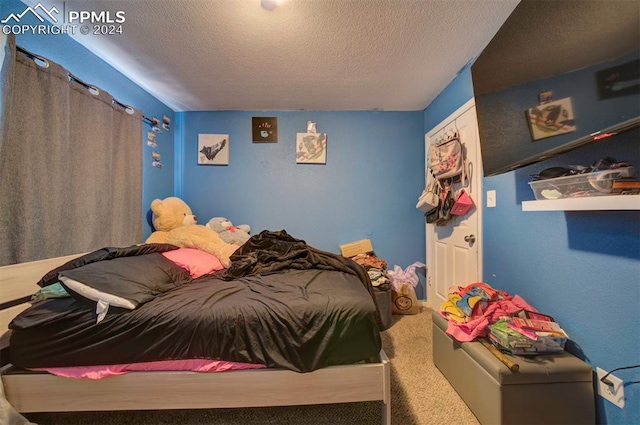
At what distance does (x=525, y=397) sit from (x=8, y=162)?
Result: 2848mm

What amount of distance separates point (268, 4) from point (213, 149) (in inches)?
74.4

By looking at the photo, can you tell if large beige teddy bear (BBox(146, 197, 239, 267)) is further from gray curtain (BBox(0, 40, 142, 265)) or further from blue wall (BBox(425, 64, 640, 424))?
blue wall (BBox(425, 64, 640, 424))

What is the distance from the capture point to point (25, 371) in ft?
3.70

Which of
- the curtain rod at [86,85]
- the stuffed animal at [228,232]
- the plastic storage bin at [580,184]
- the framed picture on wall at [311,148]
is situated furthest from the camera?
the framed picture on wall at [311,148]

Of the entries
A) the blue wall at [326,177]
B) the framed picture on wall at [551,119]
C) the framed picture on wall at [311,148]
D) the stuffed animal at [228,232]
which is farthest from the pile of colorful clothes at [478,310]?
the framed picture on wall at [311,148]

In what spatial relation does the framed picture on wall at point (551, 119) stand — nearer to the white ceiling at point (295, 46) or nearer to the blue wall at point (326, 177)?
the white ceiling at point (295, 46)

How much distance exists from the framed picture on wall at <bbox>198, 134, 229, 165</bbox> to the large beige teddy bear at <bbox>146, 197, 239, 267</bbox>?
0.68m

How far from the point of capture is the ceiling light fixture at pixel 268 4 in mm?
1420

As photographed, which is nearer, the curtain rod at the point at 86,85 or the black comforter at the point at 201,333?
the black comforter at the point at 201,333

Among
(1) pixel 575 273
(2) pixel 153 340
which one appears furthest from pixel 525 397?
(2) pixel 153 340

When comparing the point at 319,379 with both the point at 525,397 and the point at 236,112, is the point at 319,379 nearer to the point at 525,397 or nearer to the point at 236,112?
the point at 525,397

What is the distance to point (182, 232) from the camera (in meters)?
2.24

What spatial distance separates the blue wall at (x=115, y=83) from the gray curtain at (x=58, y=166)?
0.14m

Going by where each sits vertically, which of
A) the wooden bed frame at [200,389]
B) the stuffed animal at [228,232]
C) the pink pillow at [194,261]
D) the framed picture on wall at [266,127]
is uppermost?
the framed picture on wall at [266,127]
